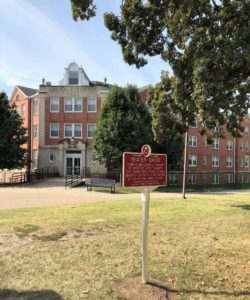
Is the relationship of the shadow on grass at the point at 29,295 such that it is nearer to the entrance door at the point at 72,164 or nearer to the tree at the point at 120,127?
the tree at the point at 120,127

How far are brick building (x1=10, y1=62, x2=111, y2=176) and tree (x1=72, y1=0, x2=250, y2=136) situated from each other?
35529 millimetres

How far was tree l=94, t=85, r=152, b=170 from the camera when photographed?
41781 millimetres

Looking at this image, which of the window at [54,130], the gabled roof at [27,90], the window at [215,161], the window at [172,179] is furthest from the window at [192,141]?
the gabled roof at [27,90]

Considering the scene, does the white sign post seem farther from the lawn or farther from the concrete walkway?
the concrete walkway

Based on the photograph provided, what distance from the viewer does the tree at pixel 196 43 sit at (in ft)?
34.4

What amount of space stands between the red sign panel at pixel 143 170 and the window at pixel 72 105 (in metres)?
44.4

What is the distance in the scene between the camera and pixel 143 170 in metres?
7.30

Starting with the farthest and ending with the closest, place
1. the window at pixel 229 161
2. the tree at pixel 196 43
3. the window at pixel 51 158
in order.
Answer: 1. the window at pixel 229 161
2. the window at pixel 51 158
3. the tree at pixel 196 43

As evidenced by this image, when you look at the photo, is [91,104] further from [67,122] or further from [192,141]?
[192,141]

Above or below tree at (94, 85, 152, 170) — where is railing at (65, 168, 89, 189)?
below

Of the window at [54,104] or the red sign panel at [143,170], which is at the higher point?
the window at [54,104]

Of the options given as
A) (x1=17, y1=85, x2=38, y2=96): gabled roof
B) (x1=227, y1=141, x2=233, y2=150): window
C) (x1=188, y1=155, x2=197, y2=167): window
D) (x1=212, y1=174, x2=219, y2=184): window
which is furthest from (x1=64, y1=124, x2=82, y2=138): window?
(x1=227, y1=141, x2=233, y2=150): window

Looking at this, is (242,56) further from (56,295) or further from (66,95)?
(66,95)

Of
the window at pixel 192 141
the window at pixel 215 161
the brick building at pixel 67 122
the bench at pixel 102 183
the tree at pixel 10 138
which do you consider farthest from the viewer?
the window at pixel 215 161
